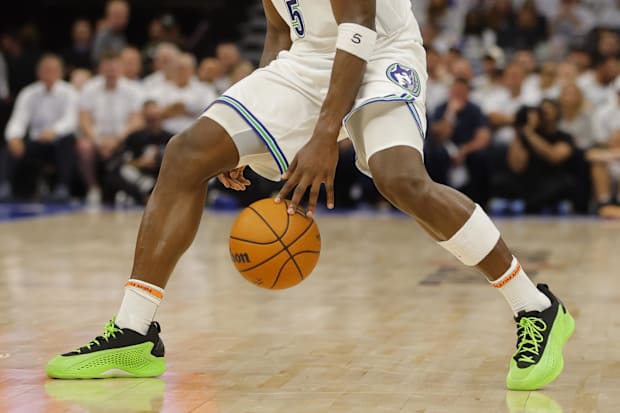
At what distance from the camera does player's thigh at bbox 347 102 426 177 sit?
3.78 meters

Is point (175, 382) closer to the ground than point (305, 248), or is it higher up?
closer to the ground

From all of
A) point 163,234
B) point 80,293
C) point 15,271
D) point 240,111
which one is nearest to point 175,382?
point 163,234

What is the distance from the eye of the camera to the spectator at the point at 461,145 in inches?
479

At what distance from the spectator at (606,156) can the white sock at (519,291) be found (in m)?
8.02

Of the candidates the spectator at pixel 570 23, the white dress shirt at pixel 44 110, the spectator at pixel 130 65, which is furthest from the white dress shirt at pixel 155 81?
the spectator at pixel 570 23

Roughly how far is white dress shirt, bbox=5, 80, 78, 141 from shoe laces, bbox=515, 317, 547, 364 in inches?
406

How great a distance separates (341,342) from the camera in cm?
468

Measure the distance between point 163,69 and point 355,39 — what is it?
10287 millimetres

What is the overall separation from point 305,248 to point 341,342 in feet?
2.86

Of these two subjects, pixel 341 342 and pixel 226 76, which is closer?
pixel 341 342

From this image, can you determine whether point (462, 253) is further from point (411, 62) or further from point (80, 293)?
point (80, 293)

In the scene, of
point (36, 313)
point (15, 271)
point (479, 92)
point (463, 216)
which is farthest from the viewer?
point (479, 92)

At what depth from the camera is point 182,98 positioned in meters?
13.3

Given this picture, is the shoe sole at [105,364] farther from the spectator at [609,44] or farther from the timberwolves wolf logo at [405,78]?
the spectator at [609,44]
